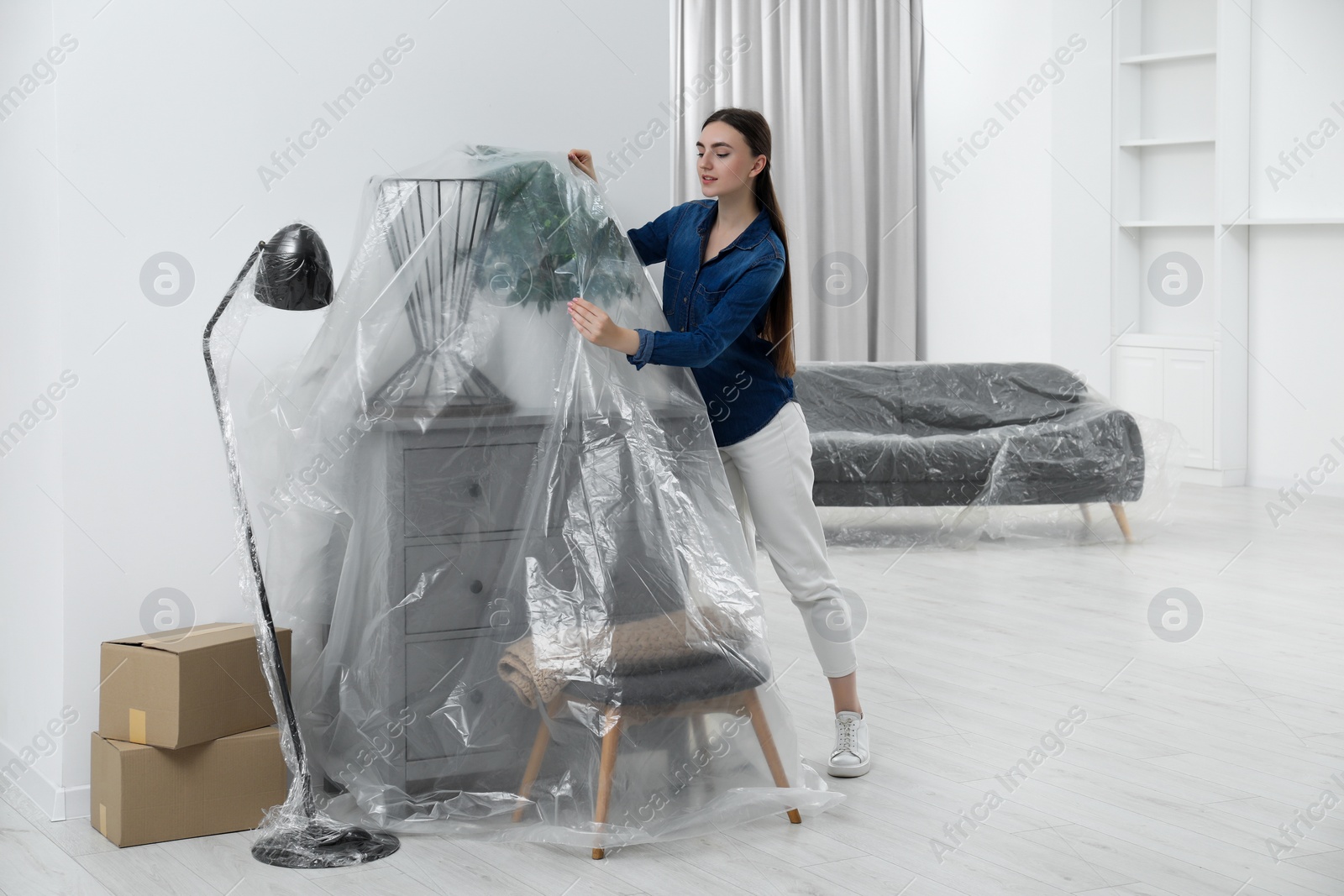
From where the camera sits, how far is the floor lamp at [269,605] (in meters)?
2.17

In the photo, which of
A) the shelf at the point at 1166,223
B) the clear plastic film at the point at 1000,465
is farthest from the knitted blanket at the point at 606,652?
the shelf at the point at 1166,223

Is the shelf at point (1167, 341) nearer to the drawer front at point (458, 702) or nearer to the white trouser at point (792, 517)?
the white trouser at point (792, 517)

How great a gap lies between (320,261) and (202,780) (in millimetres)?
893

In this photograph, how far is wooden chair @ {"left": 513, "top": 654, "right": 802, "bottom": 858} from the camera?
2197mm

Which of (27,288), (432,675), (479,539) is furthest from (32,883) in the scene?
(27,288)

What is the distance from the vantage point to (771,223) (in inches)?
98.0

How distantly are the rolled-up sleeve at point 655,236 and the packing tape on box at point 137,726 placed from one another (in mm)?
1205

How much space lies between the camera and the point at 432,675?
2.31 m

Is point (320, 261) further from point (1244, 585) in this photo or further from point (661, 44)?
point (1244, 585)

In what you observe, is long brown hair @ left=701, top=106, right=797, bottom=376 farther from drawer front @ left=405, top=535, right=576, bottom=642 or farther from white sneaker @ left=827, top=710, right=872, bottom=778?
white sneaker @ left=827, top=710, right=872, bottom=778

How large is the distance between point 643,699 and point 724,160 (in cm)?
97

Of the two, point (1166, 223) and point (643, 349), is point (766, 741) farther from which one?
point (1166, 223)

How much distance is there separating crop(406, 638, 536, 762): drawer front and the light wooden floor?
170mm

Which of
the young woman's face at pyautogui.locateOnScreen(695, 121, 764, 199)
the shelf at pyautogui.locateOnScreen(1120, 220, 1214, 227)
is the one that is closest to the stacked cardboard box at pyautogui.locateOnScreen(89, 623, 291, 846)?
the young woman's face at pyautogui.locateOnScreen(695, 121, 764, 199)
